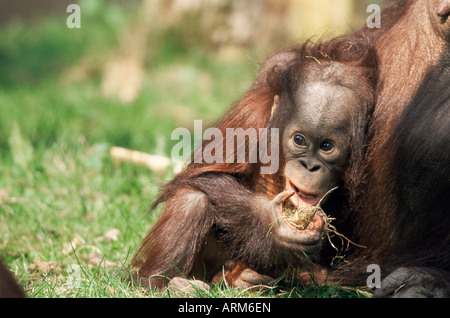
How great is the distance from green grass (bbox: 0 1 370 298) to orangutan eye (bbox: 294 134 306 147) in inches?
31.8

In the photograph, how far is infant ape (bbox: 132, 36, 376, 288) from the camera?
3.57m

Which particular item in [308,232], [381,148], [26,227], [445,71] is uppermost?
[445,71]

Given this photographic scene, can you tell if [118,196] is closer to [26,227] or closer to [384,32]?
[26,227]

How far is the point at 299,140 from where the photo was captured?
3.63 meters

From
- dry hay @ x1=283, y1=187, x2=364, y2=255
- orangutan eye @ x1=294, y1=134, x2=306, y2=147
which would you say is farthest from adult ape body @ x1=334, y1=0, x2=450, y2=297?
orangutan eye @ x1=294, y1=134, x2=306, y2=147

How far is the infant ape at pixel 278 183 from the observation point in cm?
357

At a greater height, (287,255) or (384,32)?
(384,32)

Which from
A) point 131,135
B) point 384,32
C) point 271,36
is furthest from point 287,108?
point 271,36

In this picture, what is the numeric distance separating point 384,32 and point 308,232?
1.30m

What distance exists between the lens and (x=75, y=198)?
539 centimetres

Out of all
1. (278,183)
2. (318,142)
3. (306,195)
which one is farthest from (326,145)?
(278,183)

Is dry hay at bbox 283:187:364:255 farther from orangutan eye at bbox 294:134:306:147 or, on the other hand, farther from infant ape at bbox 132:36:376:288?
orangutan eye at bbox 294:134:306:147

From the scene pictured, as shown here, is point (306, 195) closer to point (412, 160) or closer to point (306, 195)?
point (306, 195)

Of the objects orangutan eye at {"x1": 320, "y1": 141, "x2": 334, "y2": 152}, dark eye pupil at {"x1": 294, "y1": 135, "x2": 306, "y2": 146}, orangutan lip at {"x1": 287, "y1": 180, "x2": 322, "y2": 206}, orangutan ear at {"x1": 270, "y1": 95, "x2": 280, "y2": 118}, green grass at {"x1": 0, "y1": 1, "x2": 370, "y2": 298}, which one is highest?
orangutan ear at {"x1": 270, "y1": 95, "x2": 280, "y2": 118}
